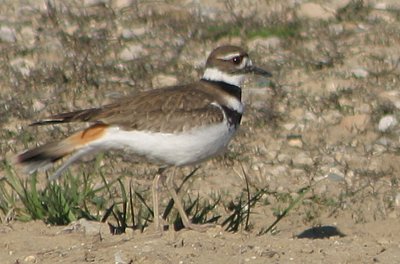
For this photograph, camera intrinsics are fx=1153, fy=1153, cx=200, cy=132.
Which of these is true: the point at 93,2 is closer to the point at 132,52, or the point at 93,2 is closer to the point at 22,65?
the point at 132,52

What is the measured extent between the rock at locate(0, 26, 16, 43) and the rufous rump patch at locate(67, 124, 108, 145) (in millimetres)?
4519

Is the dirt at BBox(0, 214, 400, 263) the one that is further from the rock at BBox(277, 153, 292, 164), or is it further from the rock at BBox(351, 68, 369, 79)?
the rock at BBox(351, 68, 369, 79)

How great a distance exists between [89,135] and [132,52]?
424 centimetres

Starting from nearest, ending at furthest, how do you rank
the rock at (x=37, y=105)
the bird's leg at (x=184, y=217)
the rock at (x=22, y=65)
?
1. the bird's leg at (x=184, y=217)
2. the rock at (x=37, y=105)
3. the rock at (x=22, y=65)

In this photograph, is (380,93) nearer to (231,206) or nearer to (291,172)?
(291,172)

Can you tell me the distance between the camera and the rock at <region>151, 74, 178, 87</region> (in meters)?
9.91

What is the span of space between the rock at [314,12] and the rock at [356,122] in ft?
6.57

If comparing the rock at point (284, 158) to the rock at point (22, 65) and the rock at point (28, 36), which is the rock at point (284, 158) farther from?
the rock at point (28, 36)

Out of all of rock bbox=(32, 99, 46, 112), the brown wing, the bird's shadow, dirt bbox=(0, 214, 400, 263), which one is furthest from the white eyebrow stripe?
rock bbox=(32, 99, 46, 112)

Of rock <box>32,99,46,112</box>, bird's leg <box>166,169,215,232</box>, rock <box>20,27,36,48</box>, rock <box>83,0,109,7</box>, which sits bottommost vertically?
bird's leg <box>166,169,215,232</box>

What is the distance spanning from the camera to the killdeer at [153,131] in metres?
6.31

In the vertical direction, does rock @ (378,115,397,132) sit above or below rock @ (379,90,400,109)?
below

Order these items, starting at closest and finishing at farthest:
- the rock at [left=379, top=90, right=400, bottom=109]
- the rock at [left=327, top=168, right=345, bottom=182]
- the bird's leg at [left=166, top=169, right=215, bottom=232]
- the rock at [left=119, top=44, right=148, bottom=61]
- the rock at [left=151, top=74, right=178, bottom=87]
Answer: the bird's leg at [left=166, top=169, right=215, bottom=232], the rock at [left=327, top=168, right=345, bottom=182], the rock at [left=379, top=90, right=400, bottom=109], the rock at [left=151, top=74, right=178, bottom=87], the rock at [left=119, top=44, right=148, bottom=61]

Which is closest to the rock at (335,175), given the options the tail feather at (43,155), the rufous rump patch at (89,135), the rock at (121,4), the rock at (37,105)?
the rock at (37,105)
